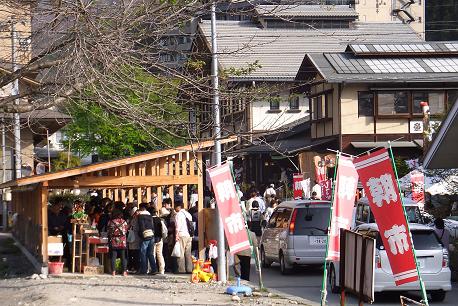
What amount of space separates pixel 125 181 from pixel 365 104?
84.2 ft

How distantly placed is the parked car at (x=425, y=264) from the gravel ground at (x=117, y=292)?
70.4 inches

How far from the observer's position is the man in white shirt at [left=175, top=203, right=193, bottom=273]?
2267cm

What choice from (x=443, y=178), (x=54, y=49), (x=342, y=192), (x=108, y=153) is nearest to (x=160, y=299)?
(x=342, y=192)

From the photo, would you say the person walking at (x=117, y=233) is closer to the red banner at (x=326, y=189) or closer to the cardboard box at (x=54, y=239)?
the cardboard box at (x=54, y=239)

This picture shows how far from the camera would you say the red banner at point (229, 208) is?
18.9m

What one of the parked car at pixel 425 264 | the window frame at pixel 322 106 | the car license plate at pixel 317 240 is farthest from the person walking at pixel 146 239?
the window frame at pixel 322 106

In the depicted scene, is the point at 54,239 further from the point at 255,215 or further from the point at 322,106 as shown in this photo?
the point at 322,106

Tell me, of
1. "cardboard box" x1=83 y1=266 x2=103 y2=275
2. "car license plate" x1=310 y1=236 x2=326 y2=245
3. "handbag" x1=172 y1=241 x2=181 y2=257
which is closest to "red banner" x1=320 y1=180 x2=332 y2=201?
"car license plate" x1=310 y1=236 x2=326 y2=245

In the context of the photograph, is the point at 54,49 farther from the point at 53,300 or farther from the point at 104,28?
the point at 53,300

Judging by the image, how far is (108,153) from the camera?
45094 mm

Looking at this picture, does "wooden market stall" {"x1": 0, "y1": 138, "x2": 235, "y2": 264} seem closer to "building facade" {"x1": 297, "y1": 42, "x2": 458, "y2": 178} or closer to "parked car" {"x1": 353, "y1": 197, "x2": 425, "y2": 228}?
"parked car" {"x1": 353, "y1": 197, "x2": 425, "y2": 228}

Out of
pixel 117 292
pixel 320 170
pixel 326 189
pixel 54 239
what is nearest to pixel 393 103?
pixel 320 170

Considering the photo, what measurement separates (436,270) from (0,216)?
3367cm

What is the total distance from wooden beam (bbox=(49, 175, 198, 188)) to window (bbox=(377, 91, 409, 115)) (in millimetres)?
25223
